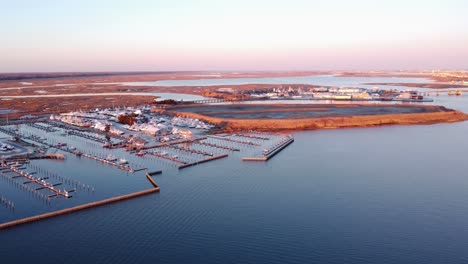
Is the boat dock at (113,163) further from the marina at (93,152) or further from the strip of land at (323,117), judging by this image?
the strip of land at (323,117)

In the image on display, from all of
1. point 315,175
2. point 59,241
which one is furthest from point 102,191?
point 315,175

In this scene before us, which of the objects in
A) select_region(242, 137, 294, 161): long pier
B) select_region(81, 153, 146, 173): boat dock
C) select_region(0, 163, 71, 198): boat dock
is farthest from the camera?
select_region(242, 137, 294, 161): long pier

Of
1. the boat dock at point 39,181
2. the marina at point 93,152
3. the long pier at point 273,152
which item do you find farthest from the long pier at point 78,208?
the long pier at point 273,152

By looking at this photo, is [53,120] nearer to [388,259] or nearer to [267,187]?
[267,187]

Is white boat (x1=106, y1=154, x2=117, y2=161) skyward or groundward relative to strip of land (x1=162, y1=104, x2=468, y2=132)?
groundward

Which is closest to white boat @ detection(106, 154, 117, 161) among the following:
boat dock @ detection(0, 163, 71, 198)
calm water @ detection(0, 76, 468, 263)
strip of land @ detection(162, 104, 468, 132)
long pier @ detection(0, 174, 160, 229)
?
calm water @ detection(0, 76, 468, 263)

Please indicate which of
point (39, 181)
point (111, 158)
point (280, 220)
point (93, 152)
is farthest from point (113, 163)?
point (280, 220)

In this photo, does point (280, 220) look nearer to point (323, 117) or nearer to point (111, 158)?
point (111, 158)

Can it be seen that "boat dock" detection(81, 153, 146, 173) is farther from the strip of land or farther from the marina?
the strip of land
